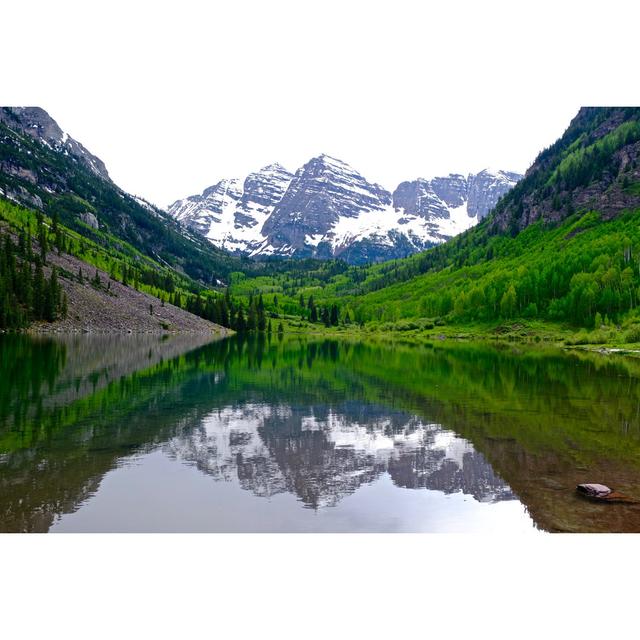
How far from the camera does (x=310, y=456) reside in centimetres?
2683

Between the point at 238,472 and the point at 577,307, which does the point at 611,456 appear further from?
the point at 577,307

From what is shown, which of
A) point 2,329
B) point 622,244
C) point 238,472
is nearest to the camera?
point 238,472

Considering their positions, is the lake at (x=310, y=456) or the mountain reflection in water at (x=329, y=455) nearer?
the lake at (x=310, y=456)

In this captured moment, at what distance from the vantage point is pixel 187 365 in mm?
71062

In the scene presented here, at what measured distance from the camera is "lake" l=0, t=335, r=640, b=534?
1861cm

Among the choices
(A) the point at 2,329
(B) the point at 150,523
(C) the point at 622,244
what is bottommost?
(B) the point at 150,523

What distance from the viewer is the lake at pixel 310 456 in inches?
733

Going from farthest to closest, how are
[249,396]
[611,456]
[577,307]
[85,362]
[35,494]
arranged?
[577,307] < [85,362] < [249,396] < [611,456] < [35,494]

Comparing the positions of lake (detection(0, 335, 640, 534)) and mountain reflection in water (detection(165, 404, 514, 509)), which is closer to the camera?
lake (detection(0, 335, 640, 534))

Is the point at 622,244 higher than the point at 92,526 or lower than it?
higher

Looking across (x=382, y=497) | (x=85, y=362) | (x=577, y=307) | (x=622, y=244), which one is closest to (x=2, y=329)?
(x=85, y=362)

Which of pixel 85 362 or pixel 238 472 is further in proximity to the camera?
pixel 85 362

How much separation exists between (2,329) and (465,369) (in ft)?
371

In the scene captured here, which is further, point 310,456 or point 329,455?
point 329,455
